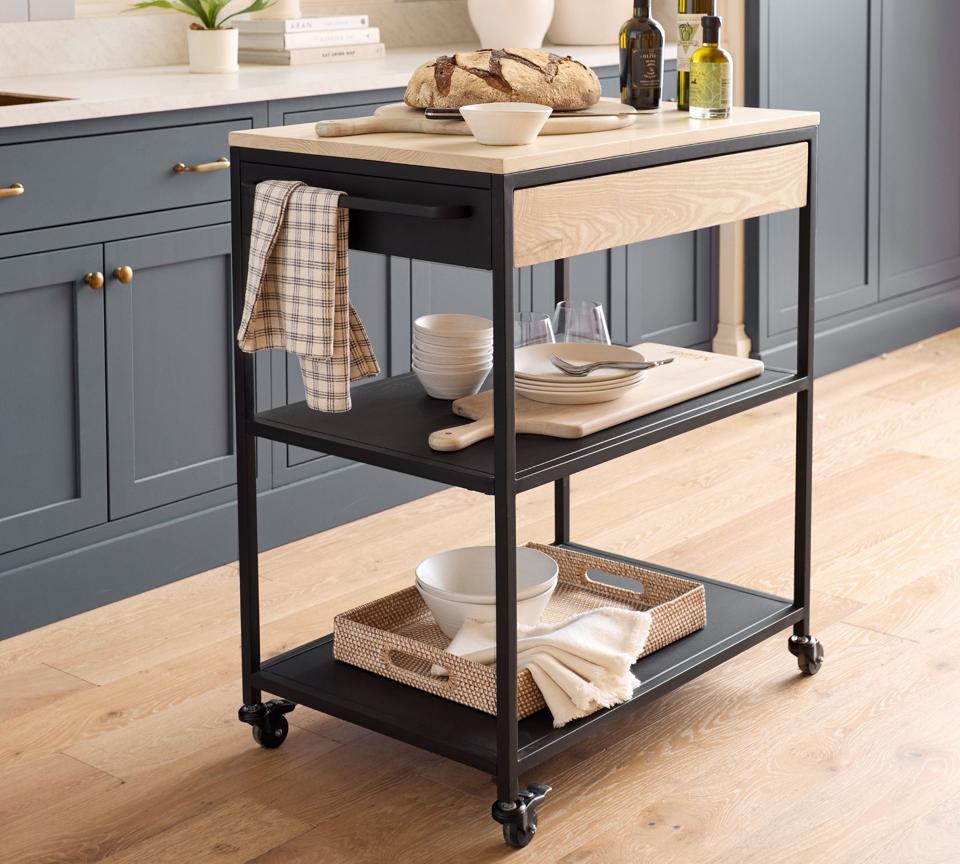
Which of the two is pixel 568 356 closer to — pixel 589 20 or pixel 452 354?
pixel 452 354

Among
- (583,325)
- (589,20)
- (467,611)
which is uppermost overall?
(589,20)

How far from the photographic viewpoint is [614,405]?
7.51ft

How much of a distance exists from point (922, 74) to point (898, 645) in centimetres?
265

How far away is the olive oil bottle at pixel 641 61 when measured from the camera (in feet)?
7.77

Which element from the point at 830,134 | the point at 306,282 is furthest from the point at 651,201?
the point at 830,134

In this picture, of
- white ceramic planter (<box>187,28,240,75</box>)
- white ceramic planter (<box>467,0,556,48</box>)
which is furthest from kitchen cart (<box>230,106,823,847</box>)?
white ceramic planter (<box>467,0,556,48</box>)

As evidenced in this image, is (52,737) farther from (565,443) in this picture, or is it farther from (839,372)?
(839,372)

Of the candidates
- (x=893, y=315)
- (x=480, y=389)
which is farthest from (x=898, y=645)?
(x=893, y=315)

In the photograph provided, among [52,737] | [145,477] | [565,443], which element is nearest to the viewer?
[565,443]

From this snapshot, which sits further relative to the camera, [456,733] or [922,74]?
[922,74]

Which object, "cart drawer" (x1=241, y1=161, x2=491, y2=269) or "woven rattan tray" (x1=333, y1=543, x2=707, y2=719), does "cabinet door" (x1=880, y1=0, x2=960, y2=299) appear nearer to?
"woven rattan tray" (x1=333, y1=543, x2=707, y2=719)

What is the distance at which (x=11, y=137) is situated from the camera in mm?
2615

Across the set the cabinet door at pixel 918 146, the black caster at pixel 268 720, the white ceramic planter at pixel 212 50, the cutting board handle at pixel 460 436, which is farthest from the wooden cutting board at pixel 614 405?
the cabinet door at pixel 918 146

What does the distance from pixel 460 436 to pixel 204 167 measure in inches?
43.1
